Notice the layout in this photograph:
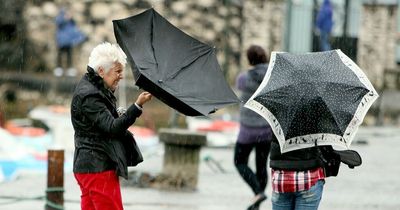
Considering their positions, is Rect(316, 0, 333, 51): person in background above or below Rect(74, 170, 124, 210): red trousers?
above

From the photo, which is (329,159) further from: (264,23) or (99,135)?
(264,23)

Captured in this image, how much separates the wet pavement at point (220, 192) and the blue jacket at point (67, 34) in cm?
1550

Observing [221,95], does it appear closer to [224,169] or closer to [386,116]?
[224,169]

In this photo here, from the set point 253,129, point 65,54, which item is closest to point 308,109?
point 253,129

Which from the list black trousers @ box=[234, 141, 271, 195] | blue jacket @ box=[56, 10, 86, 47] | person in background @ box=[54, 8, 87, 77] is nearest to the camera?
black trousers @ box=[234, 141, 271, 195]

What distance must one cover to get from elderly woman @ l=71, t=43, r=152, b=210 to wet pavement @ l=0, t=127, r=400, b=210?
390 centimetres

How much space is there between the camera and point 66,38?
3606 cm

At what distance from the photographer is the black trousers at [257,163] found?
12.8m

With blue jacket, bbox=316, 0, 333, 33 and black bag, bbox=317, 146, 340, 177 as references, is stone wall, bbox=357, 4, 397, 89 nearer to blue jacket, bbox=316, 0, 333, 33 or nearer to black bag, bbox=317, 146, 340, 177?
blue jacket, bbox=316, 0, 333, 33

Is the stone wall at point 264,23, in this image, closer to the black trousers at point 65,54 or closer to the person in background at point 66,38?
the person in background at point 66,38

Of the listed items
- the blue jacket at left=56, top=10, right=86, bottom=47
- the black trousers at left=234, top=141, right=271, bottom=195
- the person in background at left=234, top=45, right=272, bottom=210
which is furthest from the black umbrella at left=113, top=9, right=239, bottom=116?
the blue jacket at left=56, top=10, right=86, bottom=47

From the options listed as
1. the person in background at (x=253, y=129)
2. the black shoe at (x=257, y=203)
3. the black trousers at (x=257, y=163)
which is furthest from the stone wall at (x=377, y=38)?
the black shoe at (x=257, y=203)

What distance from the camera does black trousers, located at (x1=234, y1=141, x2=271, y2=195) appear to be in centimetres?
1284

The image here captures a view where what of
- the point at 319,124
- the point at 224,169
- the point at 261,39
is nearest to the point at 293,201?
the point at 319,124
